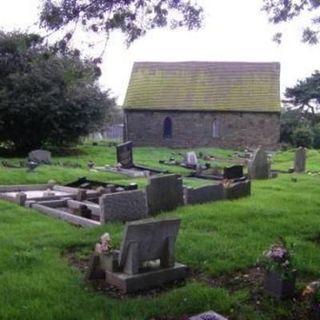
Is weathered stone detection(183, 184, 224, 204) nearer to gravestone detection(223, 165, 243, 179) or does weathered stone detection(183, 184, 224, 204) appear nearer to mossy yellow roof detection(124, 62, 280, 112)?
gravestone detection(223, 165, 243, 179)

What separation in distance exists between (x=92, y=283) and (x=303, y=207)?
6082 millimetres

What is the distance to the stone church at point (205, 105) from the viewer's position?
39.2m

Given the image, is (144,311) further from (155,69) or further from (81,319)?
(155,69)

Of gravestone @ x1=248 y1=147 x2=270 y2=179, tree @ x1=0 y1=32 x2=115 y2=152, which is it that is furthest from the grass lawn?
tree @ x1=0 y1=32 x2=115 y2=152

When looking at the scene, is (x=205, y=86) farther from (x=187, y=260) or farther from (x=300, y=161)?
(x=187, y=260)

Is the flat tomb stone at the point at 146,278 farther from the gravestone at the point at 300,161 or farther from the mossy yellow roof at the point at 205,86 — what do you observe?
the mossy yellow roof at the point at 205,86

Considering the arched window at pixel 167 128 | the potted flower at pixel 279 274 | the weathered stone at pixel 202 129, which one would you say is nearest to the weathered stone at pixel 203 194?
the potted flower at pixel 279 274

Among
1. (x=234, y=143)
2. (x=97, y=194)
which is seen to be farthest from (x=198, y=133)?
(x=97, y=194)

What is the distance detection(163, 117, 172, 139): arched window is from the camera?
4056 cm

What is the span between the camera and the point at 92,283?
580 centimetres

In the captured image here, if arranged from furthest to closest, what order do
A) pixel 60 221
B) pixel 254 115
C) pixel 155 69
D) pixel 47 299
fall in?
pixel 155 69 < pixel 254 115 < pixel 60 221 < pixel 47 299

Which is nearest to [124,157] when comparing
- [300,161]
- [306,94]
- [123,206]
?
[300,161]

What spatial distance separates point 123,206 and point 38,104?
17.3 metres

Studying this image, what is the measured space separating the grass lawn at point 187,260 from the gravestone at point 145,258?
23 centimetres
